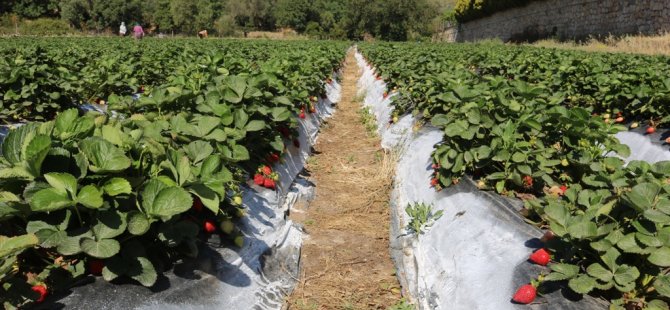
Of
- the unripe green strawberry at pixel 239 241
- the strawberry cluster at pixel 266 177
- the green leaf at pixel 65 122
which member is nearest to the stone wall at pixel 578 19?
Result: the strawberry cluster at pixel 266 177

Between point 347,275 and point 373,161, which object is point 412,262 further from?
point 373,161

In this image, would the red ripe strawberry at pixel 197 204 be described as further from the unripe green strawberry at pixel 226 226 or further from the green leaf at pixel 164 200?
the green leaf at pixel 164 200

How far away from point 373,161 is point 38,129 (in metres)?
4.76

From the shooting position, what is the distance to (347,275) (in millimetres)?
3629

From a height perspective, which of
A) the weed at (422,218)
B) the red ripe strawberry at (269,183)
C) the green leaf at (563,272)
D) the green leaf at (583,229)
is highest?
the green leaf at (583,229)

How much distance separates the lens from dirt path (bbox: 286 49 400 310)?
335 centimetres

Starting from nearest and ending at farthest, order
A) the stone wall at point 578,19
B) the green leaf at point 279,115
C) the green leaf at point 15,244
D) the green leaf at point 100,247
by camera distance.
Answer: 1. the green leaf at point 15,244
2. the green leaf at point 100,247
3. the green leaf at point 279,115
4. the stone wall at point 578,19

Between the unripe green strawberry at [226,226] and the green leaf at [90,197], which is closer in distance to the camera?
the green leaf at [90,197]

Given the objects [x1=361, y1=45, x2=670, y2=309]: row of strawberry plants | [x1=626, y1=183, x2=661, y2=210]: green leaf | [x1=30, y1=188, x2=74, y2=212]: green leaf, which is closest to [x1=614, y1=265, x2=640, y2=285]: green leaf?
[x1=361, y1=45, x2=670, y2=309]: row of strawberry plants

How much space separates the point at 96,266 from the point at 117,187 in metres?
0.43

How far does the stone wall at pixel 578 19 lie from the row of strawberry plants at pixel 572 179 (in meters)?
17.3

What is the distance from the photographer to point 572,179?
11.0ft

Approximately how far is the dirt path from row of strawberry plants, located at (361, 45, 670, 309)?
0.86m

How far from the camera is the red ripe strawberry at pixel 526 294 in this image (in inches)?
84.5
